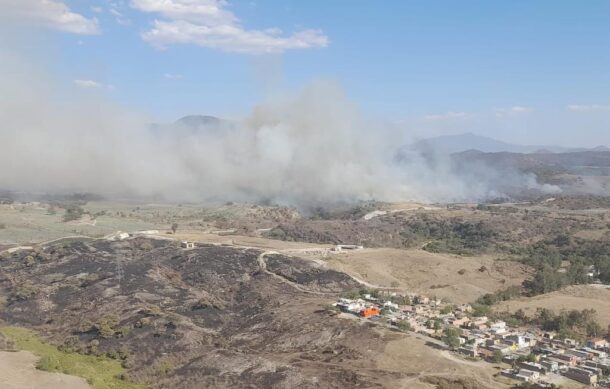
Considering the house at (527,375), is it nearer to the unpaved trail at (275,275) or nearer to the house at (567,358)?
the house at (567,358)

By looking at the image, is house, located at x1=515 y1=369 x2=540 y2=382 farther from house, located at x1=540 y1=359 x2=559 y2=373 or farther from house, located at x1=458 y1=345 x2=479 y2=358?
house, located at x1=458 y1=345 x2=479 y2=358

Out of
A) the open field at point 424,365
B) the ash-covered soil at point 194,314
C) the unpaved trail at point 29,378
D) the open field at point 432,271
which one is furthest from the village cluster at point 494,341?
the unpaved trail at point 29,378

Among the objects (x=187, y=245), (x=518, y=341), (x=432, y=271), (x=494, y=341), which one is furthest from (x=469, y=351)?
(x=187, y=245)

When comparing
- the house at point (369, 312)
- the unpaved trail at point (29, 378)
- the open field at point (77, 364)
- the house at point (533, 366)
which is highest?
the house at point (369, 312)

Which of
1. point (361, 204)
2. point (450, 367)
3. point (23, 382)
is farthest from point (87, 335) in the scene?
point (361, 204)

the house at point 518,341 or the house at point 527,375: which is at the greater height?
the house at point 527,375

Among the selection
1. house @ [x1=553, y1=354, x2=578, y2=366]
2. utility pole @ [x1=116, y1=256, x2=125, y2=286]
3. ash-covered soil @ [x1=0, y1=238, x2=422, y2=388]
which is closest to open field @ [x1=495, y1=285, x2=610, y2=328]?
house @ [x1=553, y1=354, x2=578, y2=366]

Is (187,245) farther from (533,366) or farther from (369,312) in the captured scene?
(533,366)
